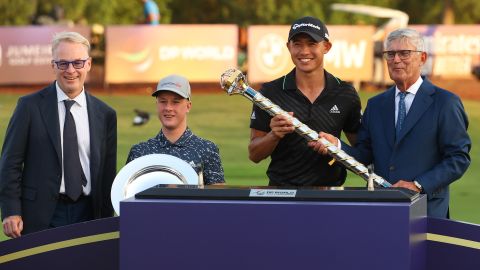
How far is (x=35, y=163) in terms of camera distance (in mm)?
5078

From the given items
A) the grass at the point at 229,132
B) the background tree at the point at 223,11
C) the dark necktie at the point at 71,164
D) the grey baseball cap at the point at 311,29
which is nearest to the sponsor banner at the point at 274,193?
the grey baseball cap at the point at 311,29

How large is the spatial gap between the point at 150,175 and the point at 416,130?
1.18 metres

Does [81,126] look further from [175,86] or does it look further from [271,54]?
[271,54]

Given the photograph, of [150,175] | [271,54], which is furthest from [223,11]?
[150,175]

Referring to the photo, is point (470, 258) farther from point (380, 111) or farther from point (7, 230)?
point (7, 230)

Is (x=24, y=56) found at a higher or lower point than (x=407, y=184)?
higher

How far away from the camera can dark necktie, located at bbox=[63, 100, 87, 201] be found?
507cm

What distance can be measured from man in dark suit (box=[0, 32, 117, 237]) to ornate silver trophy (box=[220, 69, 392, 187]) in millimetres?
867

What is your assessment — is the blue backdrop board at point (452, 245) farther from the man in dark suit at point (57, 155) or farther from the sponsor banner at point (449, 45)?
the sponsor banner at point (449, 45)

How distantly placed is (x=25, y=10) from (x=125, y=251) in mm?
30924

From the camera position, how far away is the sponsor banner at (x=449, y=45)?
2780 cm

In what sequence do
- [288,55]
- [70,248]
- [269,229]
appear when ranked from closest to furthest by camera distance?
[269,229]
[70,248]
[288,55]

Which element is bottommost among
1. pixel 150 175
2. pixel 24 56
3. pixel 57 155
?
pixel 150 175

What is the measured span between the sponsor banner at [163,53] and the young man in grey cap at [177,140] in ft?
67.7
